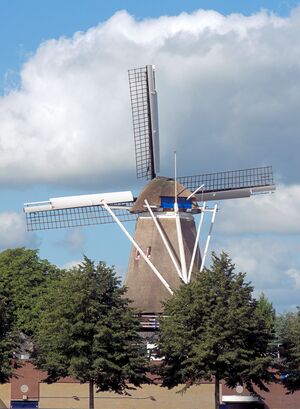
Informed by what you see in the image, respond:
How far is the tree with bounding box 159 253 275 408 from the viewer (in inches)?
2840

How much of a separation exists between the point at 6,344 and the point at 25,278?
55060 millimetres

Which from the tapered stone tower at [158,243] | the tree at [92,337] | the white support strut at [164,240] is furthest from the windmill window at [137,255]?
the tree at [92,337]

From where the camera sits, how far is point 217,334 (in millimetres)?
72312

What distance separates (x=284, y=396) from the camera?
90.2m

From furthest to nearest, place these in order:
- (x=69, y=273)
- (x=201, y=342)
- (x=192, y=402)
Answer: (x=192, y=402)
(x=69, y=273)
(x=201, y=342)

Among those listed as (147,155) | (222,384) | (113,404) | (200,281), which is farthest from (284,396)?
(147,155)

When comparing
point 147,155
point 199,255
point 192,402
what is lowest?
point 192,402

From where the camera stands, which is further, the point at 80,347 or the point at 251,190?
the point at 251,190

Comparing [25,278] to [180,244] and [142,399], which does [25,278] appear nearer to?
[180,244]

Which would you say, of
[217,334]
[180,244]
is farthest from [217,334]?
[180,244]

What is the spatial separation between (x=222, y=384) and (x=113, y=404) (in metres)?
8.29

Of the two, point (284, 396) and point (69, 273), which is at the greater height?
point (69, 273)

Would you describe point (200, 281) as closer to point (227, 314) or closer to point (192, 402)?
point (227, 314)

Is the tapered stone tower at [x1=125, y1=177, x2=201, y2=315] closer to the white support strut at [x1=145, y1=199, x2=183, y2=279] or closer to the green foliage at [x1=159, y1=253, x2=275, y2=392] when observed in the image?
the white support strut at [x1=145, y1=199, x2=183, y2=279]
